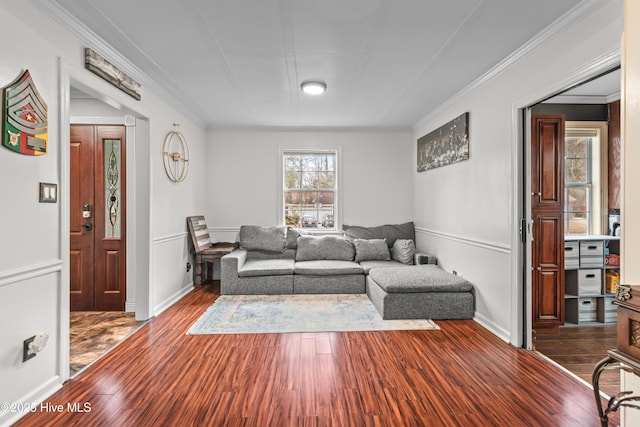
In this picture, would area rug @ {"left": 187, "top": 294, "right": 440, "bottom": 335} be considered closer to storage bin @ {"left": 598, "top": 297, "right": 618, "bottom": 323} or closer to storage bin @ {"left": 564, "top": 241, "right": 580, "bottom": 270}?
storage bin @ {"left": 564, "top": 241, "right": 580, "bottom": 270}

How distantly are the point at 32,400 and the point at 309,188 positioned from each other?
4.32m

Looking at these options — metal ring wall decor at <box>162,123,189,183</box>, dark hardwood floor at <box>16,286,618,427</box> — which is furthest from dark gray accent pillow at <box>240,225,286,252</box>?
dark hardwood floor at <box>16,286,618,427</box>

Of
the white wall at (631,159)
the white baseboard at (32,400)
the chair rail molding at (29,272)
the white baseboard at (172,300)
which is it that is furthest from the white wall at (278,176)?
the white wall at (631,159)

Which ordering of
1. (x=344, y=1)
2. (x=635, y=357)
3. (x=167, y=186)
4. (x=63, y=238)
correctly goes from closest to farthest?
(x=635, y=357)
(x=344, y=1)
(x=63, y=238)
(x=167, y=186)

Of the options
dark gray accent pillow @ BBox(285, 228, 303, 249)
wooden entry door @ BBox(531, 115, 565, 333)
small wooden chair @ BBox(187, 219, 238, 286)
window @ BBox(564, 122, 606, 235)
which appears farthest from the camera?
dark gray accent pillow @ BBox(285, 228, 303, 249)

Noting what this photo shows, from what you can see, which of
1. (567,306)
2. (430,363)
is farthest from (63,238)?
(567,306)

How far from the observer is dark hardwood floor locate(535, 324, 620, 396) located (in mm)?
2467

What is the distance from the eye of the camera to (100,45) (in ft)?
8.77

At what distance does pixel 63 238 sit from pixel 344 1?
7.95 feet

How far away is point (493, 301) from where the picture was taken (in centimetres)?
329

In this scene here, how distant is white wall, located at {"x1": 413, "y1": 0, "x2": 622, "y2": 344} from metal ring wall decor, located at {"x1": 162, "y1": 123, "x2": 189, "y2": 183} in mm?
3411

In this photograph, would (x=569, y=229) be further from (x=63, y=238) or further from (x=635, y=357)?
(x=63, y=238)

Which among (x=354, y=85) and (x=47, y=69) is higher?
(x=354, y=85)

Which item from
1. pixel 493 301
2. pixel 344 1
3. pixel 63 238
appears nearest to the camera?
pixel 344 1
